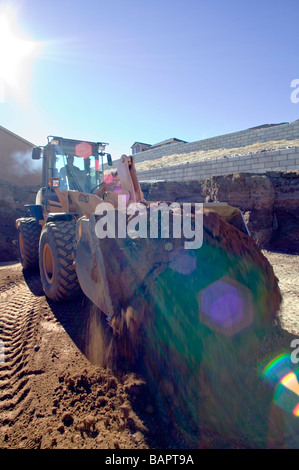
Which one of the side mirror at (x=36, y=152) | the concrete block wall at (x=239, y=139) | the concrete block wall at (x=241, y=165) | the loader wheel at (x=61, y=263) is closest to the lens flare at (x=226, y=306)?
the loader wheel at (x=61, y=263)

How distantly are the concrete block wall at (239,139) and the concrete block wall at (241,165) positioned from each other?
3.47 m

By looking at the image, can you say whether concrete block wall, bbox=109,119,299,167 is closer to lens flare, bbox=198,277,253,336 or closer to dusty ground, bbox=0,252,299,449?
dusty ground, bbox=0,252,299,449

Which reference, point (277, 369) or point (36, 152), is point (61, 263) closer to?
point (277, 369)

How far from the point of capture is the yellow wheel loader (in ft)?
6.41

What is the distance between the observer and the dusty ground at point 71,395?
5.29 ft

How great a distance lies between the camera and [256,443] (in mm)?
1584

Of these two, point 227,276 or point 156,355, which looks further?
point 227,276

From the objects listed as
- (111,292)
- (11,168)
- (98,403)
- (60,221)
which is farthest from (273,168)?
(11,168)

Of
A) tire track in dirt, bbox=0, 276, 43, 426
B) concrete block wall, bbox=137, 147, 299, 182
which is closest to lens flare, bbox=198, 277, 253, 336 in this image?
tire track in dirt, bbox=0, 276, 43, 426

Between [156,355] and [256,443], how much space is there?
80cm

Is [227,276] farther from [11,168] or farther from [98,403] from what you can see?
[11,168]
